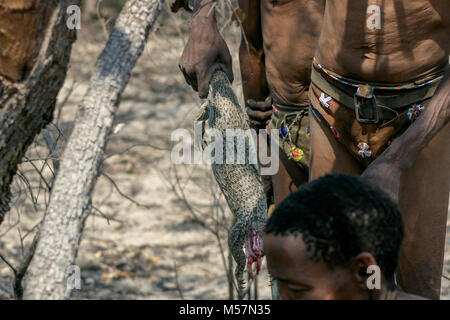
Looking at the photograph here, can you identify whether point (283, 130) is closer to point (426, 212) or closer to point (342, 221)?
point (426, 212)

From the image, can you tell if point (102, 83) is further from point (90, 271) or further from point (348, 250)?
point (90, 271)

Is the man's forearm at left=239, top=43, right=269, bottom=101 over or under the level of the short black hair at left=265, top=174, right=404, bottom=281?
over

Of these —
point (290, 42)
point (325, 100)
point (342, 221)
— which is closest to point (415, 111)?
point (325, 100)

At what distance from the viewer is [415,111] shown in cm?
262

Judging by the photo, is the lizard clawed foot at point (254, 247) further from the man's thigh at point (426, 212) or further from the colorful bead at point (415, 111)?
the colorful bead at point (415, 111)

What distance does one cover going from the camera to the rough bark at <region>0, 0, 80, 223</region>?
2.16m

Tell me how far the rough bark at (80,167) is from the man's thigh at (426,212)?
3.58 feet

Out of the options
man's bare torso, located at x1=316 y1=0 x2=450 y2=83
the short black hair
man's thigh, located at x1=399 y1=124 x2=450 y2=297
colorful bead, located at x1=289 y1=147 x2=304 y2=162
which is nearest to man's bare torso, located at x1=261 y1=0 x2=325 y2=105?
colorful bead, located at x1=289 y1=147 x2=304 y2=162

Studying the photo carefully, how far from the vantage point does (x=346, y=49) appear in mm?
2656

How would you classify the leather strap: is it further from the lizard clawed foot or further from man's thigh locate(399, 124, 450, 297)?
the lizard clawed foot

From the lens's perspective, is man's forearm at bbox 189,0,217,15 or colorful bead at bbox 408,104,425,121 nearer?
colorful bead at bbox 408,104,425,121

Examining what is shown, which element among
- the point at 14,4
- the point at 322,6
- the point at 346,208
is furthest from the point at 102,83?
the point at 322,6

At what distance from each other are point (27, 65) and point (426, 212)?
1488mm

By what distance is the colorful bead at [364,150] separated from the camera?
2.70 meters
